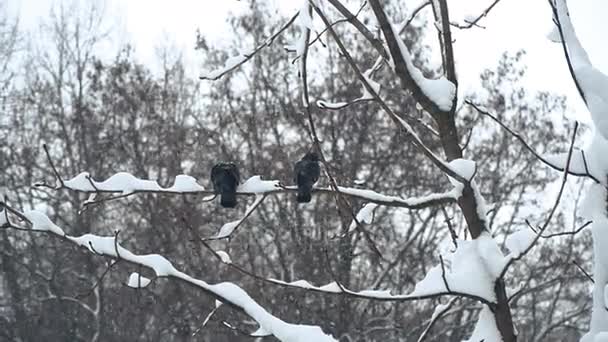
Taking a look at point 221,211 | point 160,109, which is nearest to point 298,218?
point 221,211

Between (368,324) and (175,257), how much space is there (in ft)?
12.0

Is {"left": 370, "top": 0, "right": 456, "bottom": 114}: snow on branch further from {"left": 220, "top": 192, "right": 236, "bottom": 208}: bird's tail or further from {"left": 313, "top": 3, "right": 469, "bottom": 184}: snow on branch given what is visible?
{"left": 220, "top": 192, "right": 236, "bottom": 208}: bird's tail

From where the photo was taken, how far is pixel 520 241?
196 centimetres

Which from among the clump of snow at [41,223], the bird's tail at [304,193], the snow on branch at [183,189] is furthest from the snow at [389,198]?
the clump of snow at [41,223]

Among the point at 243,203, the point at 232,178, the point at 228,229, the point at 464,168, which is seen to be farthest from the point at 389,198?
the point at 243,203

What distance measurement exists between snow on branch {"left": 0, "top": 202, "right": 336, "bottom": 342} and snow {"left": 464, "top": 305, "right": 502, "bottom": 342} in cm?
43

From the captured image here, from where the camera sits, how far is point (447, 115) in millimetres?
2242

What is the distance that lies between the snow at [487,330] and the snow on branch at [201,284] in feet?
1.40

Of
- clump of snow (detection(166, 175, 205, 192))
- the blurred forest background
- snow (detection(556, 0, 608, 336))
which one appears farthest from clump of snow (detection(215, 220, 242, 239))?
the blurred forest background

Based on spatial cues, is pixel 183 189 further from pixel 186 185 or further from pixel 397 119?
pixel 397 119

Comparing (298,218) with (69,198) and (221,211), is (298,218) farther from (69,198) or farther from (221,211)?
(69,198)

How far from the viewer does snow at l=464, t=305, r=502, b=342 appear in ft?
6.63

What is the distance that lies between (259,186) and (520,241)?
77cm

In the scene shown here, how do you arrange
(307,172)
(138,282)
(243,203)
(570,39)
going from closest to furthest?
1. (138,282)
2. (570,39)
3. (307,172)
4. (243,203)
